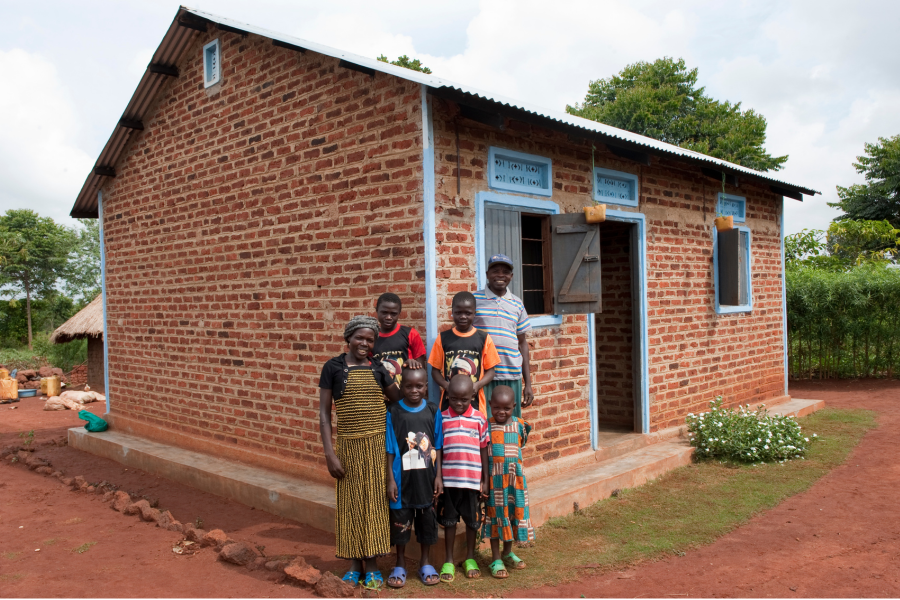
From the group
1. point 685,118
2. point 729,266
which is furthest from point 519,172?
point 685,118

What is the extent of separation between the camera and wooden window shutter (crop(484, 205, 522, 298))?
529 centimetres

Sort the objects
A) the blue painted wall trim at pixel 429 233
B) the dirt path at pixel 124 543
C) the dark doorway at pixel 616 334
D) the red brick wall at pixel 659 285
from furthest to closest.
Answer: the dark doorway at pixel 616 334
the red brick wall at pixel 659 285
the blue painted wall trim at pixel 429 233
the dirt path at pixel 124 543

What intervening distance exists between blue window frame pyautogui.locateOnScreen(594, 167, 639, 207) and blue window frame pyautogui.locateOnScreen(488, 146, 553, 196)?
0.79 meters

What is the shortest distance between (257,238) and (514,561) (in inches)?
154

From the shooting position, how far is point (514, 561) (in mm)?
4270

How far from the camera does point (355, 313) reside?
17.6ft

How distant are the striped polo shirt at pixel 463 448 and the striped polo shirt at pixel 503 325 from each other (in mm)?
546

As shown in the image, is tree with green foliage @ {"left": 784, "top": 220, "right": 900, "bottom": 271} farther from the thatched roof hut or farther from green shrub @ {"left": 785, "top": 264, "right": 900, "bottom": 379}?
the thatched roof hut

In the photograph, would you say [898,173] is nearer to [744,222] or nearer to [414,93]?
[744,222]

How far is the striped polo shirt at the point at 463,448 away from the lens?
405cm

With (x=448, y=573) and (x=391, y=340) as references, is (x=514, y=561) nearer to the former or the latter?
(x=448, y=573)

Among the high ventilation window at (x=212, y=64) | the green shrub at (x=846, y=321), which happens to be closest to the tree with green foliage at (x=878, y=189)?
the green shrub at (x=846, y=321)

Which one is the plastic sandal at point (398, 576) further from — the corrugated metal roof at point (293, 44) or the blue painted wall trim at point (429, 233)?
the corrugated metal roof at point (293, 44)

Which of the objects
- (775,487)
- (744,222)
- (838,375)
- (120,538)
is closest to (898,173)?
(838,375)
